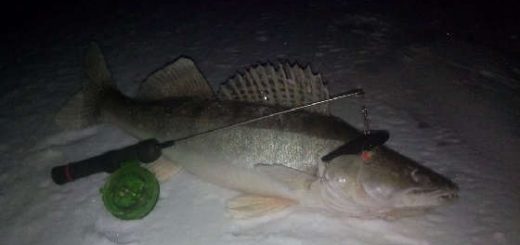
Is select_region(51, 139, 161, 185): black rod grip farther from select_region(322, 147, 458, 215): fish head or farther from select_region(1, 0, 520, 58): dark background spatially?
select_region(1, 0, 520, 58): dark background

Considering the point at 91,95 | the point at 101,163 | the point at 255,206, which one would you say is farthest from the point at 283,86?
the point at 91,95

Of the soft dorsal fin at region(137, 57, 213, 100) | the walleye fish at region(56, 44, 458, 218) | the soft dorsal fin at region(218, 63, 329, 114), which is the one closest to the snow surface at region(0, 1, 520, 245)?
the walleye fish at region(56, 44, 458, 218)

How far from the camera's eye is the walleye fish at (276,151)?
2570 millimetres

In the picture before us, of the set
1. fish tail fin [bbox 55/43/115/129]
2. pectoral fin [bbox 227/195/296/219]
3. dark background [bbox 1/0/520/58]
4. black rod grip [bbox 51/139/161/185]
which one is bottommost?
pectoral fin [bbox 227/195/296/219]

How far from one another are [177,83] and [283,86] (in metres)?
0.99

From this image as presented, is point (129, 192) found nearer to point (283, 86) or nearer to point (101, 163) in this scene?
point (101, 163)

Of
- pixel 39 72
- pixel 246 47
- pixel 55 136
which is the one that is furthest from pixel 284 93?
pixel 39 72

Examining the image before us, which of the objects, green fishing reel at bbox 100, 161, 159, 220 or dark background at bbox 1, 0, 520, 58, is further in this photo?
dark background at bbox 1, 0, 520, 58

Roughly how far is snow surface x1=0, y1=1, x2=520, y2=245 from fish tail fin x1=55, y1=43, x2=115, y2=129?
20 cm

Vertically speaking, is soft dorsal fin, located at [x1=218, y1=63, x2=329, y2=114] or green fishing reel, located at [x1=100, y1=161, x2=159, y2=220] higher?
soft dorsal fin, located at [x1=218, y1=63, x2=329, y2=114]

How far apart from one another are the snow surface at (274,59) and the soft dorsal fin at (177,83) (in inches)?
23.5

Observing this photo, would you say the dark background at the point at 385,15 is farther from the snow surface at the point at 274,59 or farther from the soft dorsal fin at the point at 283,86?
the soft dorsal fin at the point at 283,86

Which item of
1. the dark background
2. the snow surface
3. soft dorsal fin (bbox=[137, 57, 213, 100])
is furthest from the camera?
the dark background

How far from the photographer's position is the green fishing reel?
282 cm
